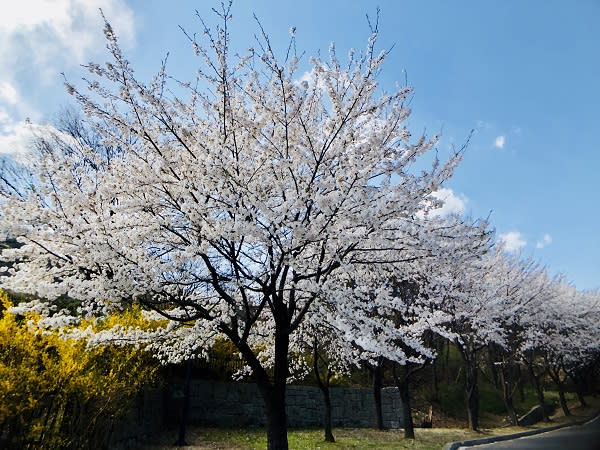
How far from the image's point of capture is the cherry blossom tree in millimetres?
5723

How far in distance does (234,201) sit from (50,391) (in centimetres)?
342

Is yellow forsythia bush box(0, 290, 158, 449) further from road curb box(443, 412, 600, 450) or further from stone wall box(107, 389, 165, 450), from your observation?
road curb box(443, 412, 600, 450)

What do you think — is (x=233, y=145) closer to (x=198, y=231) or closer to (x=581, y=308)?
(x=198, y=231)

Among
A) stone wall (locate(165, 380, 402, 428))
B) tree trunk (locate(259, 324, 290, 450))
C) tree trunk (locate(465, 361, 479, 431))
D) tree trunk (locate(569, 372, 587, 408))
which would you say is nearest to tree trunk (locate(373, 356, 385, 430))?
stone wall (locate(165, 380, 402, 428))

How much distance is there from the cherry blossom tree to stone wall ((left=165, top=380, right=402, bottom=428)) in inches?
275

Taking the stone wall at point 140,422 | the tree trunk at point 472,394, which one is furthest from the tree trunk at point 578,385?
the stone wall at point 140,422

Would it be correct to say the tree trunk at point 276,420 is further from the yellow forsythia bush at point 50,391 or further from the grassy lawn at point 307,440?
the grassy lawn at point 307,440

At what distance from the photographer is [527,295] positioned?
63.3 ft

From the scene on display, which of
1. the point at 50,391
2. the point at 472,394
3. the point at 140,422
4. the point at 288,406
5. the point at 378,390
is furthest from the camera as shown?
the point at 472,394

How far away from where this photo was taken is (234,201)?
19.0 ft

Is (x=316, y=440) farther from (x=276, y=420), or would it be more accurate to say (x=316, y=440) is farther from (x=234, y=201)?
(x=234, y=201)

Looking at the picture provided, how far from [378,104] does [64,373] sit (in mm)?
5996

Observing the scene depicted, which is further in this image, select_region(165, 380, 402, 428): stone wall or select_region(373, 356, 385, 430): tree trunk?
select_region(373, 356, 385, 430): tree trunk

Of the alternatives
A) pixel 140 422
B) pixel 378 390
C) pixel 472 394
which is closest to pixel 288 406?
pixel 378 390
